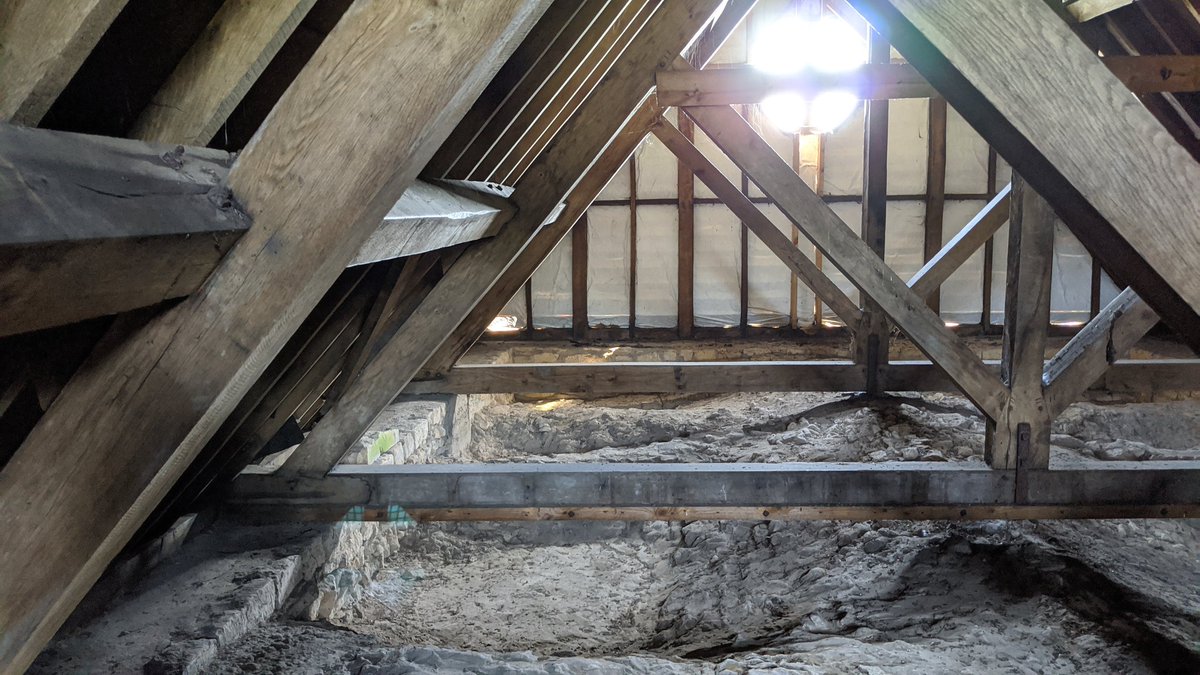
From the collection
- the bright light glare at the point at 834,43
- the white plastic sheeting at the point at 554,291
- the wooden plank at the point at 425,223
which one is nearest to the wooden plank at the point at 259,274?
the wooden plank at the point at 425,223

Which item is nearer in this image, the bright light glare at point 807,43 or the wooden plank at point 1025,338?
the wooden plank at point 1025,338

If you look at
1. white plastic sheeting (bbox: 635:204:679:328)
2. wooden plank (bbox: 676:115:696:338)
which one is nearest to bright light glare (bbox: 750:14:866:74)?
wooden plank (bbox: 676:115:696:338)

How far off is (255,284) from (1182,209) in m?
1.60

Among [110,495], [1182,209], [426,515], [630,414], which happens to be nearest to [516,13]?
[110,495]

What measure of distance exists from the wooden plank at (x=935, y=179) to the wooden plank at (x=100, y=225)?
10027 millimetres

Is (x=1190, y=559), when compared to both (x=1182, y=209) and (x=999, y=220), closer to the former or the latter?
(x=999, y=220)

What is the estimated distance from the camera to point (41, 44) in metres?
1.21

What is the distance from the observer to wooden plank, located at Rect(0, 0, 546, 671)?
3.99 feet

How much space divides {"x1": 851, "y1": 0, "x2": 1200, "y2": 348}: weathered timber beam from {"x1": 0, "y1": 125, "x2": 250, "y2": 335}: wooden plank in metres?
1.22

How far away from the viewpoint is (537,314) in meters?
10.8

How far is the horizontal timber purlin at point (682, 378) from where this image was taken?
6.05m

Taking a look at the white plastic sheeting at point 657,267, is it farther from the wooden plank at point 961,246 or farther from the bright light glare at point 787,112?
the wooden plank at point 961,246

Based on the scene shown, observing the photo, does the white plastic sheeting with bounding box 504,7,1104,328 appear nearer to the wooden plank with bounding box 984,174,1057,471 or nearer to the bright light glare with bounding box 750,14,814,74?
the bright light glare with bounding box 750,14,814,74

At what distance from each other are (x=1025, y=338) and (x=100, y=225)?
3473mm
